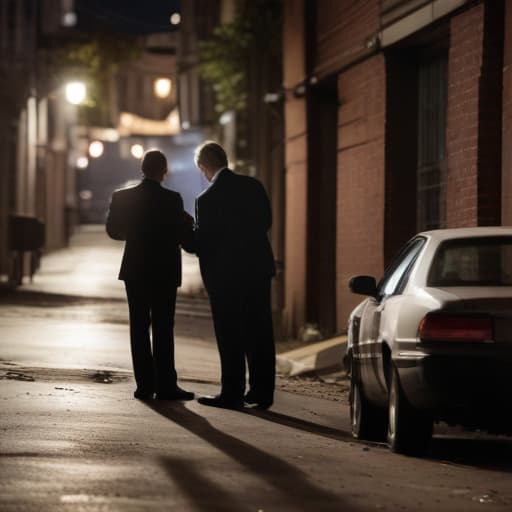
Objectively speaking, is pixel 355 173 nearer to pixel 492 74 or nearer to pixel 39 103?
pixel 492 74

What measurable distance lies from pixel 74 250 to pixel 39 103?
793cm

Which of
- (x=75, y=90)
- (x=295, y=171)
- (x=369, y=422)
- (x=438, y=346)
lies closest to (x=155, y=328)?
(x=369, y=422)

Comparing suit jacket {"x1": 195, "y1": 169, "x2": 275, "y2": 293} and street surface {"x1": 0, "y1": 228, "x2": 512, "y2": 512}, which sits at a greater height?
suit jacket {"x1": 195, "y1": 169, "x2": 275, "y2": 293}

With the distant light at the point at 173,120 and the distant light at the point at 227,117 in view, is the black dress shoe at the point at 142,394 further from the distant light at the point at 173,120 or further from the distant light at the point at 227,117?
the distant light at the point at 173,120

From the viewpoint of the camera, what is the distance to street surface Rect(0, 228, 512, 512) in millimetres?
7285

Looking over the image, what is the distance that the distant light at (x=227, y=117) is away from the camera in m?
36.6

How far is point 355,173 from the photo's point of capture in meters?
20.3

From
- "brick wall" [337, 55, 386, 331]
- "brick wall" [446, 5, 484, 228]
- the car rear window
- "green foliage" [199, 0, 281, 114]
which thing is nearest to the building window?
"brick wall" [337, 55, 386, 331]

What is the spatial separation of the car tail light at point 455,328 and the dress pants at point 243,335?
306cm

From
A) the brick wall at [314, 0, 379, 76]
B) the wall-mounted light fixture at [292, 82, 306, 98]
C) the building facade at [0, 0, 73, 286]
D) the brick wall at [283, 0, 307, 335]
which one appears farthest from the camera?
the building facade at [0, 0, 73, 286]

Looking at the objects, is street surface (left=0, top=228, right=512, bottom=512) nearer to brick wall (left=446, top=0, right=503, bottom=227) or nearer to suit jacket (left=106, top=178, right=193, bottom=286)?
suit jacket (left=106, top=178, right=193, bottom=286)

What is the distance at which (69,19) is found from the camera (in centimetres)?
4856

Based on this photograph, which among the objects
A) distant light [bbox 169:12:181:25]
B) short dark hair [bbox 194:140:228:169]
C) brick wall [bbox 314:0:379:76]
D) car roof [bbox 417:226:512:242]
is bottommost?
car roof [bbox 417:226:512:242]

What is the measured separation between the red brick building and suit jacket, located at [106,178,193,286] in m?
3.96
